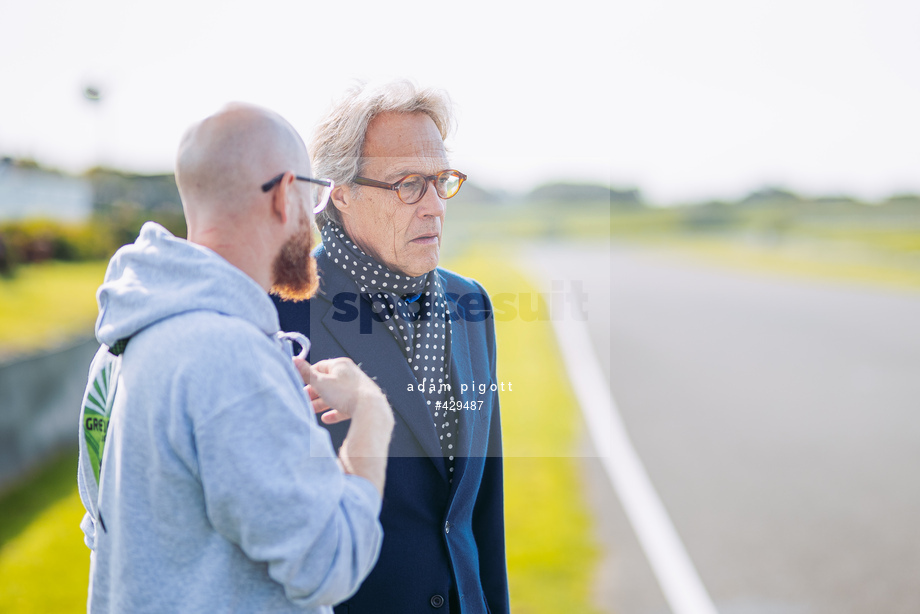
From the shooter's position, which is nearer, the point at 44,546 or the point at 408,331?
the point at 408,331

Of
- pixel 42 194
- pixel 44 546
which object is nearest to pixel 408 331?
pixel 44 546

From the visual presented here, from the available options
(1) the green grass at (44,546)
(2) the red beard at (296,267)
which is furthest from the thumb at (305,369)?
(1) the green grass at (44,546)

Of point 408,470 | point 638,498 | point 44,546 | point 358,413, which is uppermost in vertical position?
point 358,413

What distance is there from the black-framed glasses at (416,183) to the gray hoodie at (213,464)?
98 centimetres

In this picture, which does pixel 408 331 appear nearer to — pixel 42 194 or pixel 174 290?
pixel 174 290

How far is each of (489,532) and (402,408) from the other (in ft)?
2.20

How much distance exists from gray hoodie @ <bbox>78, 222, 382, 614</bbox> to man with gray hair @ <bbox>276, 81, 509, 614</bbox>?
0.77 metres

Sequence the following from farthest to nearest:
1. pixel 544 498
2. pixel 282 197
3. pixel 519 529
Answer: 1. pixel 544 498
2. pixel 519 529
3. pixel 282 197

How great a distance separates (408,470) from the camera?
2.00 meters

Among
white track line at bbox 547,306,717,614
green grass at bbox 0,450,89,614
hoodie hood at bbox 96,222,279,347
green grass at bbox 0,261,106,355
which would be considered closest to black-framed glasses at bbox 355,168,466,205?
hoodie hood at bbox 96,222,279,347

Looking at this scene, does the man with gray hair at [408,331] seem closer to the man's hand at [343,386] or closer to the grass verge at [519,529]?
the man's hand at [343,386]

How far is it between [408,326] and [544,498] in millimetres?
3677

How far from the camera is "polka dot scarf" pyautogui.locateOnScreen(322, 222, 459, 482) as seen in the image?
2.15 meters

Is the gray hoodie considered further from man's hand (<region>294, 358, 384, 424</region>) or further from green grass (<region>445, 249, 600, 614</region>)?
green grass (<region>445, 249, 600, 614</region>)
